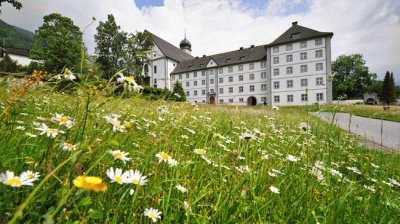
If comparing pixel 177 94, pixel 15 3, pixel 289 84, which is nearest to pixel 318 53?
pixel 289 84

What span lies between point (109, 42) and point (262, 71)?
2553cm

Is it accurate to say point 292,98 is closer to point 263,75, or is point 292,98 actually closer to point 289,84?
point 289,84

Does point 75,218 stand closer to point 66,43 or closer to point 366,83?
point 66,43

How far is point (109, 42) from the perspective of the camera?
110 feet

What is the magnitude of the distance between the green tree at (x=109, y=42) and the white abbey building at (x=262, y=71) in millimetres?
6167

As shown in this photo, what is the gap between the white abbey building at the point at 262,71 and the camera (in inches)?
1337

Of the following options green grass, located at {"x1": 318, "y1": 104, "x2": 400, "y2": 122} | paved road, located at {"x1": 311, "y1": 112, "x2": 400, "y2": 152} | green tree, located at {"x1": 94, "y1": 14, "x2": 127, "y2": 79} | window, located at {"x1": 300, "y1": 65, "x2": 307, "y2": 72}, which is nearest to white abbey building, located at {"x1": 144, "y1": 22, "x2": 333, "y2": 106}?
window, located at {"x1": 300, "y1": 65, "x2": 307, "y2": 72}

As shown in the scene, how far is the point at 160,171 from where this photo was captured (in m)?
1.30

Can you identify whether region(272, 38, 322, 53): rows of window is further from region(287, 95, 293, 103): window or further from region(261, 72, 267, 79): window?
region(287, 95, 293, 103): window

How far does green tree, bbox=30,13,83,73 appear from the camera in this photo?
27578 millimetres

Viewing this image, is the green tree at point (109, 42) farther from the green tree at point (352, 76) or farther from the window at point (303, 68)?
the green tree at point (352, 76)

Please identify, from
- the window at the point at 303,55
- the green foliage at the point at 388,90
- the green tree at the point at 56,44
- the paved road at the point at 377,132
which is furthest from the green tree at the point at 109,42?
the green foliage at the point at 388,90

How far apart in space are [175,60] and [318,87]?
2957 centimetres

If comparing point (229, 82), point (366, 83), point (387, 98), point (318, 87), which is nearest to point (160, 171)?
point (318, 87)
